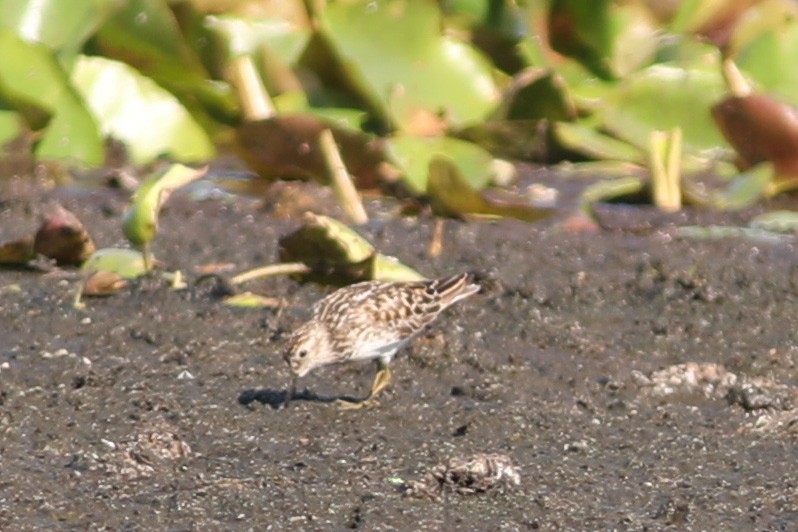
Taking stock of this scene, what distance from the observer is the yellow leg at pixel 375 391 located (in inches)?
187

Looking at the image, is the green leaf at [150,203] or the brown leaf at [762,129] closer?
the green leaf at [150,203]

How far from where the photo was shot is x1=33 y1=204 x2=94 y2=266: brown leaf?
5.89 metres

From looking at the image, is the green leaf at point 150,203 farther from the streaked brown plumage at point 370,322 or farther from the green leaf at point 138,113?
the green leaf at point 138,113

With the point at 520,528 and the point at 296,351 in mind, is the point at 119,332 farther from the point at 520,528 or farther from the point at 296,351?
the point at 520,528

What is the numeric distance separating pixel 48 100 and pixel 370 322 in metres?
2.60

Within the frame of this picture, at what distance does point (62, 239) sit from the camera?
5.92m

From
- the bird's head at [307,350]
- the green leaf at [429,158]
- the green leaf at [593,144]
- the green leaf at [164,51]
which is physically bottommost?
the green leaf at [593,144]

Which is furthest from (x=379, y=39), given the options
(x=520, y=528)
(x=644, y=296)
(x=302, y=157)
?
(x=520, y=528)

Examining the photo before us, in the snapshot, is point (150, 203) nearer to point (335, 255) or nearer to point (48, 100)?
point (335, 255)

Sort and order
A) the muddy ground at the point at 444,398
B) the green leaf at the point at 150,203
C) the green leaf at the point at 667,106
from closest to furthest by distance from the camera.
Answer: the muddy ground at the point at 444,398, the green leaf at the point at 150,203, the green leaf at the point at 667,106

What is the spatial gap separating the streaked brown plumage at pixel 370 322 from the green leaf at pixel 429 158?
4.98 feet

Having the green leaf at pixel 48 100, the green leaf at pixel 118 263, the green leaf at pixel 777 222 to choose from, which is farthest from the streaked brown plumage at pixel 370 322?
the green leaf at pixel 48 100

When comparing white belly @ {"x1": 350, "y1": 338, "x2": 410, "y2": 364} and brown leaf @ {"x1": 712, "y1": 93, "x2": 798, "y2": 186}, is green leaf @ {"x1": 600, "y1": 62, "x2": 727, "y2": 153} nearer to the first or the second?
brown leaf @ {"x1": 712, "y1": 93, "x2": 798, "y2": 186}

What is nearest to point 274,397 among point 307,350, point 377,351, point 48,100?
point 307,350
